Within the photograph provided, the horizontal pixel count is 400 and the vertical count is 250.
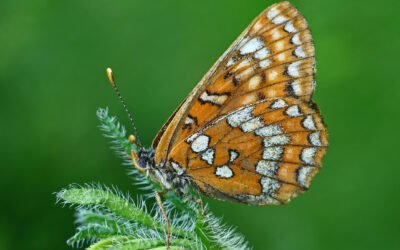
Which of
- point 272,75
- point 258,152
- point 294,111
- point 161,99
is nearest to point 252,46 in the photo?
point 272,75

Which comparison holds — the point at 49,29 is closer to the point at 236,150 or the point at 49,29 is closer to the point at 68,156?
the point at 68,156

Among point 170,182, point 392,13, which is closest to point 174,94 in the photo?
point 392,13

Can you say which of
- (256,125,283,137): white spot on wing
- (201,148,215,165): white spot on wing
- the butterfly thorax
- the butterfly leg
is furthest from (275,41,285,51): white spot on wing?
the butterfly leg

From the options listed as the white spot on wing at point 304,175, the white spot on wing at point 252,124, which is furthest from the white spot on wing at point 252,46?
the white spot on wing at point 304,175

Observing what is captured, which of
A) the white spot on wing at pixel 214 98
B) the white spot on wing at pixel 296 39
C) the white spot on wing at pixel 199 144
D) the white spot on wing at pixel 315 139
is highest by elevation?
the white spot on wing at pixel 296 39

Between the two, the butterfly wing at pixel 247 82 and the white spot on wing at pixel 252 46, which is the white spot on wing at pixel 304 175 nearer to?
the butterfly wing at pixel 247 82

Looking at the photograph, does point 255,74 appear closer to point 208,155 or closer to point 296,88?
point 296,88

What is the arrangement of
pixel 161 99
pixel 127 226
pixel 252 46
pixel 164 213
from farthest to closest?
pixel 161 99, pixel 252 46, pixel 164 213, pixel 127 226
